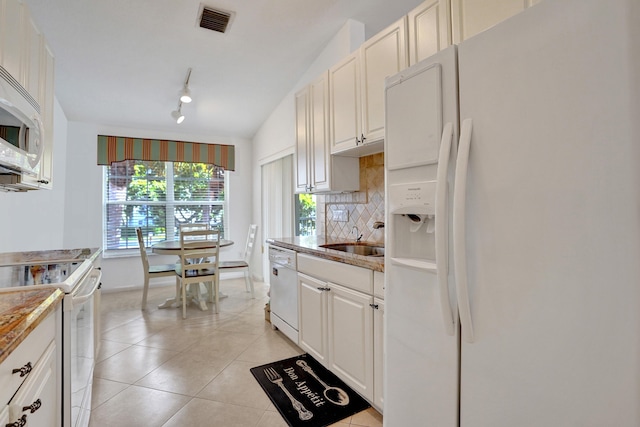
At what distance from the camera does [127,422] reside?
5.66 feet

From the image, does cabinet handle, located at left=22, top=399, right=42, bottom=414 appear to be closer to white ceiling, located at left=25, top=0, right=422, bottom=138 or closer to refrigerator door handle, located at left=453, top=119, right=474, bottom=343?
refrigerator door handle, located at left=453, top=119, right=474, bottom=343

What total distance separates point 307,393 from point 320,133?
2.00m

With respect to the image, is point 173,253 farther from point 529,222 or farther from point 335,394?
point 529,222

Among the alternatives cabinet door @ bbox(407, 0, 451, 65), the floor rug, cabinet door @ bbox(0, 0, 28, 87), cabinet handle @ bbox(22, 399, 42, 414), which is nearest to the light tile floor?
the floor rug

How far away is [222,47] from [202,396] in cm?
305

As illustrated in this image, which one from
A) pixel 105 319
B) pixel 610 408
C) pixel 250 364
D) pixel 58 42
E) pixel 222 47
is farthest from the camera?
pixel 105 319

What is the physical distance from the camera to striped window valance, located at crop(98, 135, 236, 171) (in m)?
4.47

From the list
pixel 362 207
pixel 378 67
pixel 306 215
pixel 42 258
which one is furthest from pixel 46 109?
pixel 306 215

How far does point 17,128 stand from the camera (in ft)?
4.46

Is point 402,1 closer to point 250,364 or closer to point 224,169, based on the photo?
point 250,364

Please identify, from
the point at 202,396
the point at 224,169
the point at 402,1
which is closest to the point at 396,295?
the point at 202,396

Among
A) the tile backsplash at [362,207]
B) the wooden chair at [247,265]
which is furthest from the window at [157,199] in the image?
the tile backsplash at [362,207]

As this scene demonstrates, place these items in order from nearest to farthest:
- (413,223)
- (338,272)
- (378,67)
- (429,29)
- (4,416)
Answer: (4,416)
(413,223)
(429,29)
(338,272)
(378,67)

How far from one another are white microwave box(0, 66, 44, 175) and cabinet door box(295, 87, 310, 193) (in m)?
1.91
